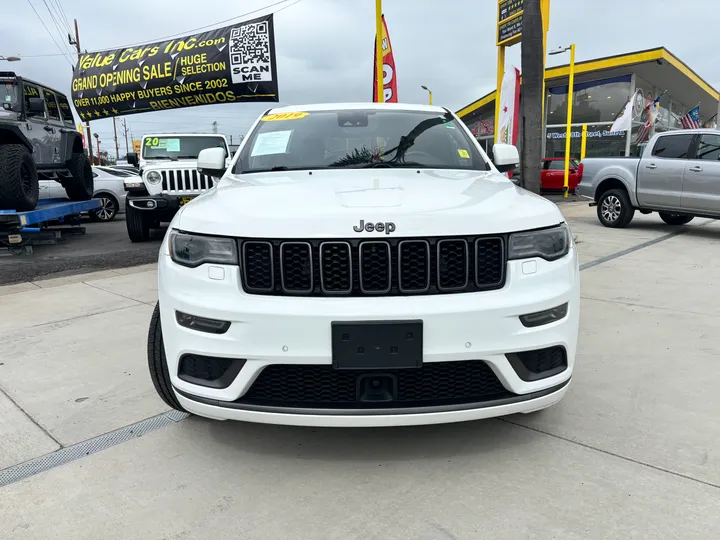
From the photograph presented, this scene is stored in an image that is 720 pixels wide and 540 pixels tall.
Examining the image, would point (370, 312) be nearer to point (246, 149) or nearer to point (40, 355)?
point (246, 149)

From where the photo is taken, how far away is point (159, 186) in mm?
8828

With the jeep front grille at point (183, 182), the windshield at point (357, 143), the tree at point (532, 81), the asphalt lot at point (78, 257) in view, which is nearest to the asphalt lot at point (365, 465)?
the windshield at point (357, 143)

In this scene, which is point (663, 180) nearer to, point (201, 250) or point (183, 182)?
point (183, 182)

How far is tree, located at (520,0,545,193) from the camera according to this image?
7578 mm

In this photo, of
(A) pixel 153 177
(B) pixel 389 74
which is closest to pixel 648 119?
(B) pixel 389 74

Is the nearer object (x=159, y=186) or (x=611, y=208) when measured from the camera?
(x=159, y=186)

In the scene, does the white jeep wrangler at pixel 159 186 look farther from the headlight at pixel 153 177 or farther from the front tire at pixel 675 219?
the front tire at pixel 675 219

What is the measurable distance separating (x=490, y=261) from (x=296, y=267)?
777 millimetres

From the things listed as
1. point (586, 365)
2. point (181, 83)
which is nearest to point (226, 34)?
point (181, 83)

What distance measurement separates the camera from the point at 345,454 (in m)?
2.43

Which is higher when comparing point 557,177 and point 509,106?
point 509,106

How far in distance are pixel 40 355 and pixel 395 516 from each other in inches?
119

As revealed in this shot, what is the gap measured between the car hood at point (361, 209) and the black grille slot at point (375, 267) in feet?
0.18

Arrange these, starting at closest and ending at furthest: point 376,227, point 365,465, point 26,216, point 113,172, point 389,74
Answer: point 376,227, point 365,465, point 26,216, point 389,74, point 113,172
